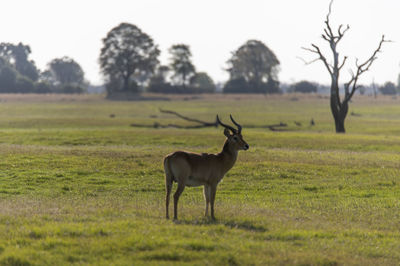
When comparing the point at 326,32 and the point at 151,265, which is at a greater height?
the point at 326,32

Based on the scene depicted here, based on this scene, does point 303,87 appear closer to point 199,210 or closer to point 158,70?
point 158,70

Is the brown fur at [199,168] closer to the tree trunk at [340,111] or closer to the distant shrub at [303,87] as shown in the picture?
the tree trunk at [340,111]

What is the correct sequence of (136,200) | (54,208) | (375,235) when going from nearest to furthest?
(375,235) < (54,208) < (136,200)

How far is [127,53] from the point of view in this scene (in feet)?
436

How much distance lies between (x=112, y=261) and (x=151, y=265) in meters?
0.76

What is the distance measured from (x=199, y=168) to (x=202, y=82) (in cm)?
15583

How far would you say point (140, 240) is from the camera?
38.1 feet

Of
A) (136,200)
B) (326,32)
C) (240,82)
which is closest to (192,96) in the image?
(240,82)

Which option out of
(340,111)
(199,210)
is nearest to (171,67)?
(340,111)

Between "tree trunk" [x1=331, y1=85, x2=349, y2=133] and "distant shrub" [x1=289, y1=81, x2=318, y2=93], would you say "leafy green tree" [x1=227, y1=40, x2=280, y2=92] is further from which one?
"tree trunk" [x1=331, y1=85, x2=349, y2=133]

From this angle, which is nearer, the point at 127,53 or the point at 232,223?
the point at 232,223

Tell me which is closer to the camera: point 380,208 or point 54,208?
point 54,208

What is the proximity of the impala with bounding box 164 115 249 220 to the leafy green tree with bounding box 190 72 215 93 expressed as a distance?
12687cm

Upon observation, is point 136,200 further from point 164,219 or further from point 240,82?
point 240,82
